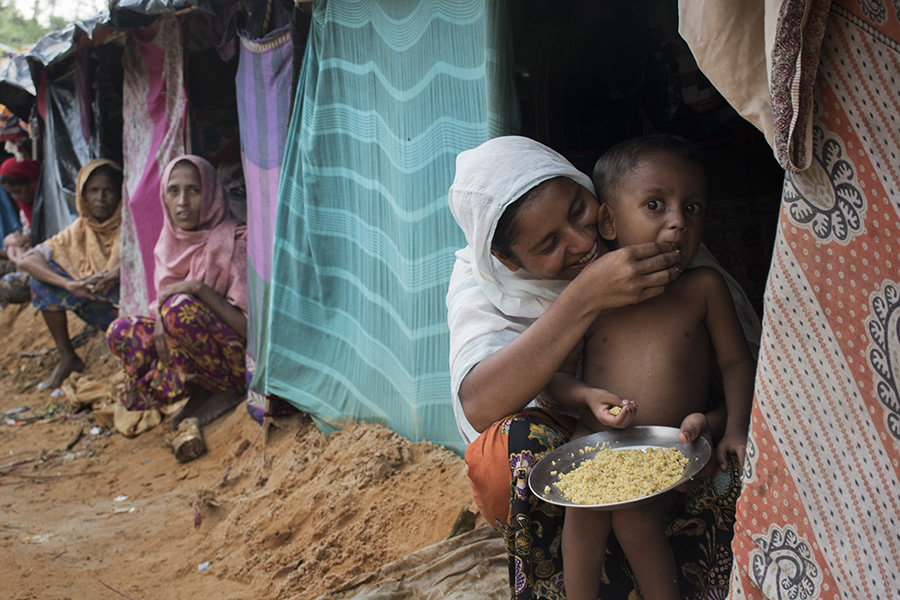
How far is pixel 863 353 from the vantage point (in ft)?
4.16

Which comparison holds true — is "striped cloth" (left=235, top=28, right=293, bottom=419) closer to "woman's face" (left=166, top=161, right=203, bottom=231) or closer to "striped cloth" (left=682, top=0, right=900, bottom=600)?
"woman's face" (left=166, top=161, right=203, bottom=231)

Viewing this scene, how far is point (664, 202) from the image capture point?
77.7 inches

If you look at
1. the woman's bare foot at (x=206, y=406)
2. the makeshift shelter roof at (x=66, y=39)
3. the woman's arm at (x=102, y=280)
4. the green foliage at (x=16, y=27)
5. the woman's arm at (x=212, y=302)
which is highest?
the green foliage at (x=16, y=27)

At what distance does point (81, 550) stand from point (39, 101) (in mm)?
6254

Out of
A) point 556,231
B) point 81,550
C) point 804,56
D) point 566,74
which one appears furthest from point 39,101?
point 804,56

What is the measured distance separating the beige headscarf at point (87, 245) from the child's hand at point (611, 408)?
6.32 meters

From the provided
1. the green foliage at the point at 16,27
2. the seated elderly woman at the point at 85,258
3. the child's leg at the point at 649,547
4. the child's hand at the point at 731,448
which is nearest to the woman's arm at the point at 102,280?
the seated elderly woman at the point at 85,258

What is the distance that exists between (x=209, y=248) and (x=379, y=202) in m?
2.21

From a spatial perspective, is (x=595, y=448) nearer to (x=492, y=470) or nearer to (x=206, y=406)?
(x=492, y=470)

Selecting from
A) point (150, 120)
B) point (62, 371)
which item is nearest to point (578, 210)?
point (150, 120)

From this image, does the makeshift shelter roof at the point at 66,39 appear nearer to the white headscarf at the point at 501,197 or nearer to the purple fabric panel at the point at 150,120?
the purple fabric panel at the point at 150,120

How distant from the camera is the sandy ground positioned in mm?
3221

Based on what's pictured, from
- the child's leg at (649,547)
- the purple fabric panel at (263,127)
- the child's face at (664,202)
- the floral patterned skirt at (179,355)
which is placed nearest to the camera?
the child's leg at (649,547)

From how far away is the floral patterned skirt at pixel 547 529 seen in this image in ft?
6.16
